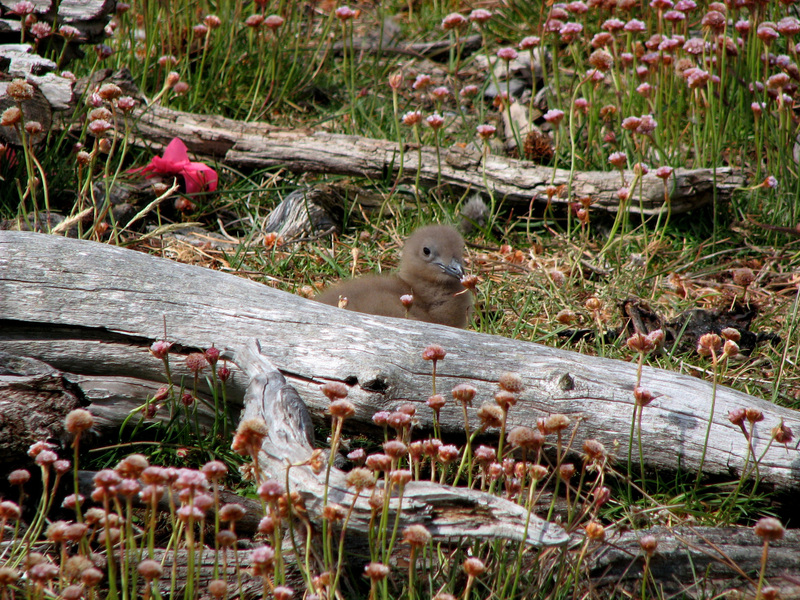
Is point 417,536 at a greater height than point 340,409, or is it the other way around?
point 340,409

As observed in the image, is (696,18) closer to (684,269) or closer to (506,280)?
(684,269)

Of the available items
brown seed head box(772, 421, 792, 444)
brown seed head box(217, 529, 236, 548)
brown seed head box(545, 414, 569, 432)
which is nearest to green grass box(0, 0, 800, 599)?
brown seed head box(772, 421, 792, 444)

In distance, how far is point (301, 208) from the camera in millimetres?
4250

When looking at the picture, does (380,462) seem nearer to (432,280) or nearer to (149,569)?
(149,569)

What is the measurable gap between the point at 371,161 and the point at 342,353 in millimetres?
2121

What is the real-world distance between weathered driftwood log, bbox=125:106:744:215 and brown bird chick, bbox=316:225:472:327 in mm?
822

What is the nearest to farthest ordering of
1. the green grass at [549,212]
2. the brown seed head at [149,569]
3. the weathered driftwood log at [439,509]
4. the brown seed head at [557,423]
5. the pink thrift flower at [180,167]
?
→ the brown seed head at [149,569]
the weathered driftwood log at [439,509]
the brown seed head at [557,423]
the green grass at [549,212]
the pink thrift flower at [180,167]

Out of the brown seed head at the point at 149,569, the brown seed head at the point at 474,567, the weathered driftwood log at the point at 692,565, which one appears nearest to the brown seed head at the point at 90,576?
the brown seed head at the point at 149,569

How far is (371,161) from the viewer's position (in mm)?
4434

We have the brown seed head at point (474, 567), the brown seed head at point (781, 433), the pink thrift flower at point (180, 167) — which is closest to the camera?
the brown seed head at point (474, 567)

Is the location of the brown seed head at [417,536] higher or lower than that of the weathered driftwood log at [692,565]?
higher

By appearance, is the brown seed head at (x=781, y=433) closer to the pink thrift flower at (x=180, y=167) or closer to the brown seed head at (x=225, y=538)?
the brown seed head at (x=225, y=538)

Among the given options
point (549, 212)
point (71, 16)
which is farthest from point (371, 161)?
point (71, 16)

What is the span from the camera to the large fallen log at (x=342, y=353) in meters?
2.51
